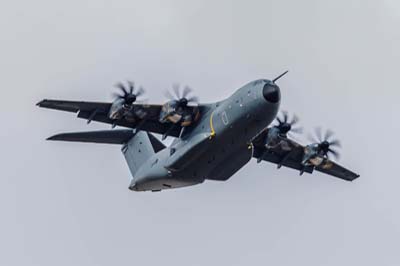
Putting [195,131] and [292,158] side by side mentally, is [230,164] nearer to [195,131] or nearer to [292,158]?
[195,131]

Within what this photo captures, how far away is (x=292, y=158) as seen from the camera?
5084 centimetres

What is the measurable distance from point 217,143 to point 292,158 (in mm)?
8247

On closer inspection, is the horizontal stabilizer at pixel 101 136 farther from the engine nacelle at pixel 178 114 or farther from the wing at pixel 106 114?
the engine nacelle at pixel 178 114

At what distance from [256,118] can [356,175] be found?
11.1m

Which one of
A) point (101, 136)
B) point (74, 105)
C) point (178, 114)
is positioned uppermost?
point (101, 136)

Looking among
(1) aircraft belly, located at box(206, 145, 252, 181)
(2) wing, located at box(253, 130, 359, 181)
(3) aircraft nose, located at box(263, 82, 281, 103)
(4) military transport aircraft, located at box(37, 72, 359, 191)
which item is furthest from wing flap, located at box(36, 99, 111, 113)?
(2) wing, located at box(253, 130, 359, 181)

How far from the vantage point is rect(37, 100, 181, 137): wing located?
144 ft

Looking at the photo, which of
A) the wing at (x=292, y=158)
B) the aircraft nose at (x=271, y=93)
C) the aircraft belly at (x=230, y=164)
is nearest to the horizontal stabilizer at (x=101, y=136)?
the aircraft belly at (x=230, y=164)

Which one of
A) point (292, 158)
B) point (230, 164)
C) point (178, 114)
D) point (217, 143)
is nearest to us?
point (217, 143)

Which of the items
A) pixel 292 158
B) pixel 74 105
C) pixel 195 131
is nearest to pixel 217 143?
pixel 195 131

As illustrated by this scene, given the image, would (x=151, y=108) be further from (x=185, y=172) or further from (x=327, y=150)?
(x=327, y=150)

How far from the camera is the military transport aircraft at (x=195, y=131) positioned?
4250 centimetres

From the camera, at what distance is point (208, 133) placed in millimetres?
43531

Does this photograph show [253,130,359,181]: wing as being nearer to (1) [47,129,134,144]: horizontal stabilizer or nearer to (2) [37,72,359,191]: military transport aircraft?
(2) [37,72,359,191]: military transport aircraft
